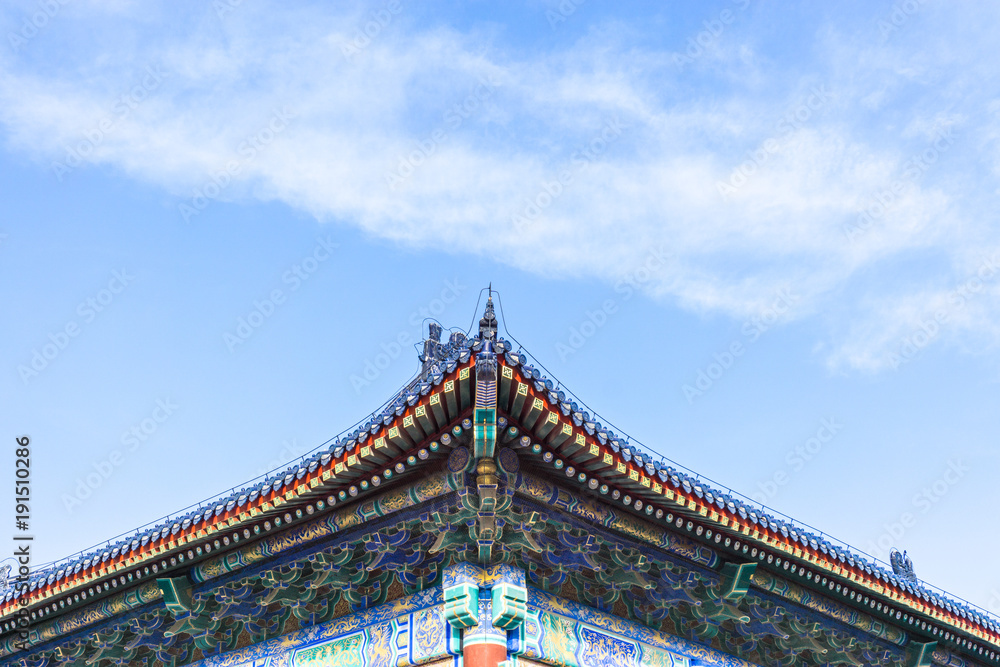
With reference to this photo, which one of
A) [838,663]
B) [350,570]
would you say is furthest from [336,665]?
[838,663]

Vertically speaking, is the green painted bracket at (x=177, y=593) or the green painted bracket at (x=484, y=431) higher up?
the green painted bracket at (x=484, y=431)

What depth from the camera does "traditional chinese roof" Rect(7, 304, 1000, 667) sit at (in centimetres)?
880

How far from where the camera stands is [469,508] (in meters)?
9.33

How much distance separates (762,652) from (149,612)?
7342 millimetres

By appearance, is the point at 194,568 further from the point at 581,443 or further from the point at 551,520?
the point at 581,443

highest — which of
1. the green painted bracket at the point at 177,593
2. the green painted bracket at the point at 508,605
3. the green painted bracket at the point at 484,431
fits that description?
the green painted bracket at the point at 484,431

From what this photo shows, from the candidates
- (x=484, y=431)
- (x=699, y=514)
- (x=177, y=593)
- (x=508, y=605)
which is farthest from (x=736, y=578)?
(x=177, y=593)

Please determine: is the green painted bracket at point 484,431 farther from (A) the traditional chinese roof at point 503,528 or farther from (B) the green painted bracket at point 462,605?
(B) the green painted bracket at point 462,605

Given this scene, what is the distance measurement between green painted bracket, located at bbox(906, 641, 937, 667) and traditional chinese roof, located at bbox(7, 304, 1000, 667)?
0.34m

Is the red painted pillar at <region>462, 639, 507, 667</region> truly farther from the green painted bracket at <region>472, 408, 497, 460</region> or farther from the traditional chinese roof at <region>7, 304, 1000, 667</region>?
the green painted bracket at <region>472, 408, 497, 460</region>

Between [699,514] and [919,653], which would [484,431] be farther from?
[919,653]

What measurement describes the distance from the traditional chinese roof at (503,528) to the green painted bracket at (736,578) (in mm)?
24

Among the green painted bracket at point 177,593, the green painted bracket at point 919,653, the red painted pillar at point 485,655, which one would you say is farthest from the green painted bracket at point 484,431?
Answer: the green painted bracket at point 919,653

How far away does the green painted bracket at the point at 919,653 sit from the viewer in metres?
12.9
